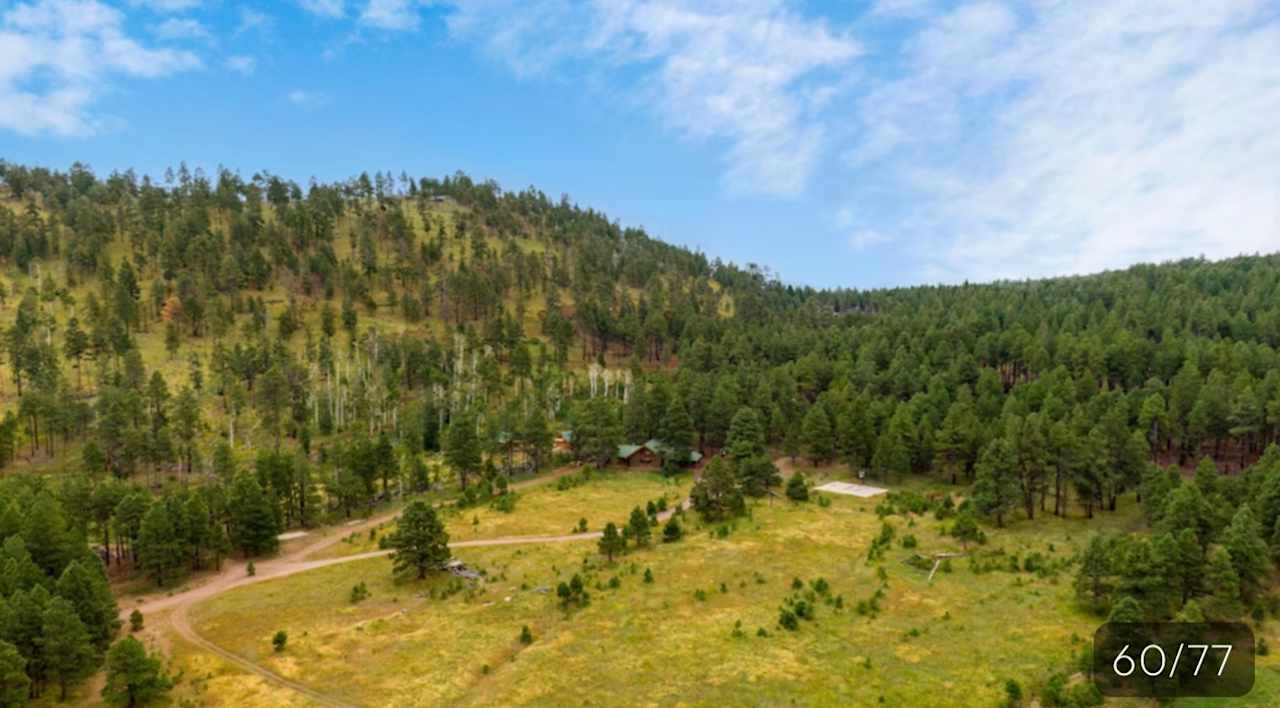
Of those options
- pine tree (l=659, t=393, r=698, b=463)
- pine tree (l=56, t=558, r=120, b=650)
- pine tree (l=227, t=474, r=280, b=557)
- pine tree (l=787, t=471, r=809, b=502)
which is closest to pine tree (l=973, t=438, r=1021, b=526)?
pine tree (l=787, t=471, r=809, b=502)

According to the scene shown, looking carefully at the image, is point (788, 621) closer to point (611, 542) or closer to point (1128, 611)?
point (611, 542)

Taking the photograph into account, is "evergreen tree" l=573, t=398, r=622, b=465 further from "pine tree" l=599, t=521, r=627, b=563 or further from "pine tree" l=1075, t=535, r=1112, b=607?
"pine tree" l=1075, t=535, r=1112, b=607

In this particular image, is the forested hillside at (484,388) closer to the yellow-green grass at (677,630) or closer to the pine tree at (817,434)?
the pine tree at (817,434)

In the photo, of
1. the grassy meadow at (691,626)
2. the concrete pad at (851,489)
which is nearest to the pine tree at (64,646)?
the grassy meadow at (691,626)

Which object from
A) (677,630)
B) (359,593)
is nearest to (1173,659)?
(677,630)

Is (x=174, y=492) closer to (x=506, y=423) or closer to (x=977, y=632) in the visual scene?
(x=506, y=423)

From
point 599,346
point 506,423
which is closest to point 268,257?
point 599,346

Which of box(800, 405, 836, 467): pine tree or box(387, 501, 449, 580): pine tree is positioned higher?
box(800, 405, 836, 467): pine tree
